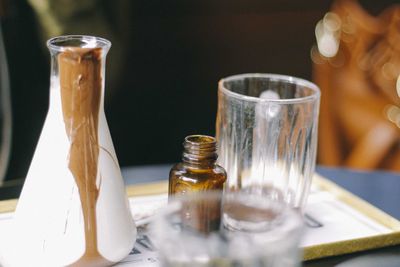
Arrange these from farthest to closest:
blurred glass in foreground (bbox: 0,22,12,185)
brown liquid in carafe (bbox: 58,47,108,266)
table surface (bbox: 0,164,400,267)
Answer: blurred glass in foreground (bbox: 0,22,12,185), table surface (bbox: 0,164,400,267), brown liquid in carafe (bbox: 58,47,108,266)

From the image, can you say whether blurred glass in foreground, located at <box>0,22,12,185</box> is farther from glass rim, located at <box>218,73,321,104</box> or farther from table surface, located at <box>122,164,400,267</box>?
glass rim, located at <box>218,73,321,104</box>

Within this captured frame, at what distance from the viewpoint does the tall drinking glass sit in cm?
63

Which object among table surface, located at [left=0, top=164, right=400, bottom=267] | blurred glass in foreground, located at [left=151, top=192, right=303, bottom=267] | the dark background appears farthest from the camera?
the dark background

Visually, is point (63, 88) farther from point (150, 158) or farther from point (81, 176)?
point (150, 158)

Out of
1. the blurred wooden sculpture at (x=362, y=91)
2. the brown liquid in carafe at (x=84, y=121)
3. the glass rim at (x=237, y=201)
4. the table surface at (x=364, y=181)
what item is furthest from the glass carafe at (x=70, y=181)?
the blurred wooden sculpture at (x=362, y=91)

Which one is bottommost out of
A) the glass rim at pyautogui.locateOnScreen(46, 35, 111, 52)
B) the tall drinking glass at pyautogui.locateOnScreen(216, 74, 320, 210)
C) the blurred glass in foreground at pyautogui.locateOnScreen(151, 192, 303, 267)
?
the tall drinking glass at pyautogui.locateOnScreen(216, 74, 320, 210)

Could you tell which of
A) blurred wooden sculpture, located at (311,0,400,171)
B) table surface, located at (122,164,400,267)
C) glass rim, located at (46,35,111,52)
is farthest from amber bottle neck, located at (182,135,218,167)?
blurred wooden sculpture, located at (311,0,400,171)

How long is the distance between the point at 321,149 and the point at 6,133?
0.75 metres

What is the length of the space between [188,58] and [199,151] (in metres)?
1.21

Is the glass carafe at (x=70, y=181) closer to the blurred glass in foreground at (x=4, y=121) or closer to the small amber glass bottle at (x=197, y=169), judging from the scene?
the small amber glass bottle at (x=197, y=169)

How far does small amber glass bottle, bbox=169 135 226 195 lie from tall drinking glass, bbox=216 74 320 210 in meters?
0.08

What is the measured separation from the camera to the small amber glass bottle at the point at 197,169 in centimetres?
54

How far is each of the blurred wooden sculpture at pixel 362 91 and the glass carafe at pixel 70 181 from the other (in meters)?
0.92

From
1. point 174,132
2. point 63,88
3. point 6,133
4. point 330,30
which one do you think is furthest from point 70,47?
point 174,132
